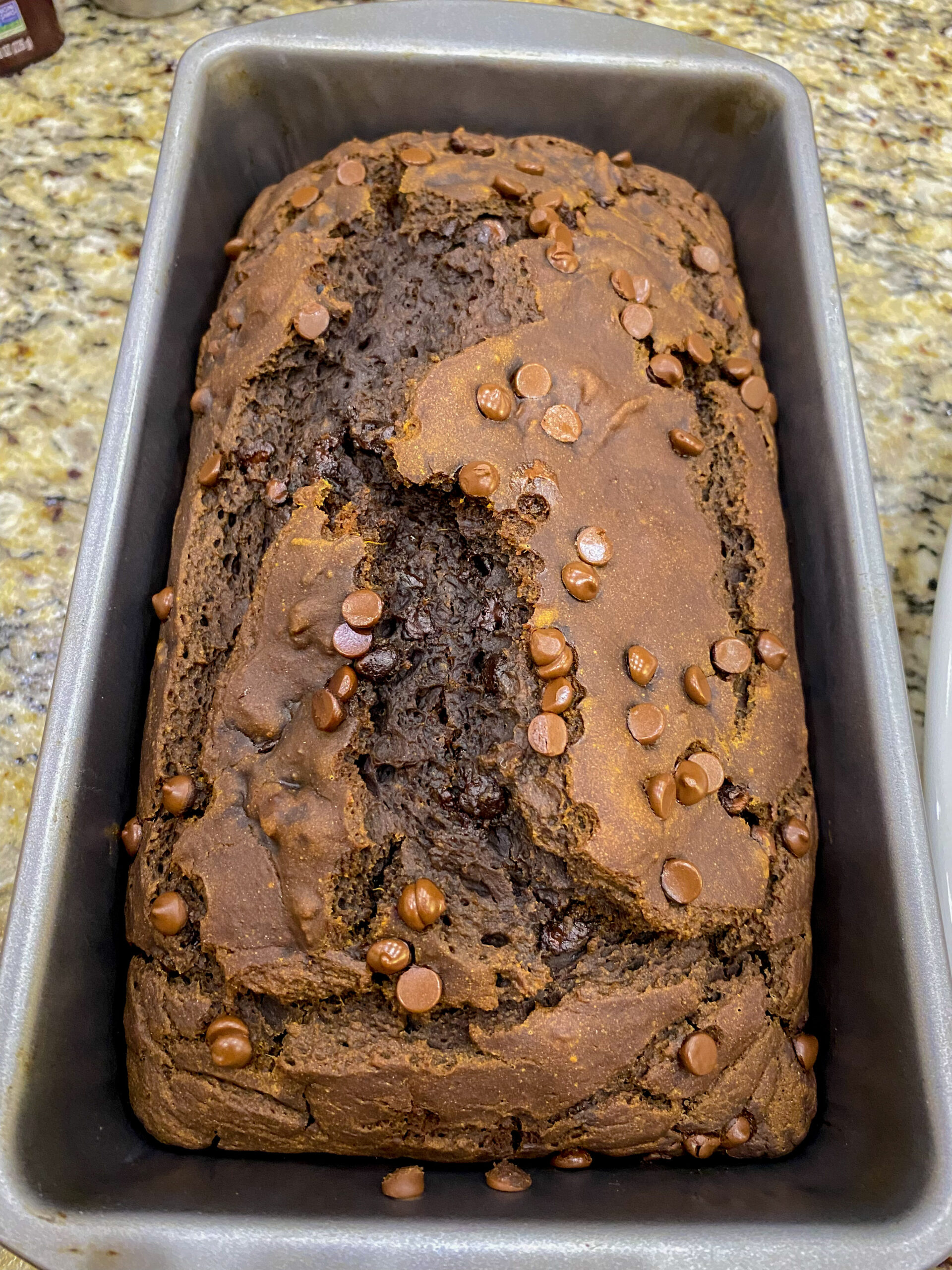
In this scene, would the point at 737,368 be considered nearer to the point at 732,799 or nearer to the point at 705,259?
the point at 705,259

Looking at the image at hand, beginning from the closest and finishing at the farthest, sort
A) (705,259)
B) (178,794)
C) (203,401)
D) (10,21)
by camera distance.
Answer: (178,794), (203,401), (705,259), (10,21)

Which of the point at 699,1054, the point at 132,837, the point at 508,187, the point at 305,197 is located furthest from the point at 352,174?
the point at 699,1054

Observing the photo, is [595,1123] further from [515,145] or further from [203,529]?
[515,145]

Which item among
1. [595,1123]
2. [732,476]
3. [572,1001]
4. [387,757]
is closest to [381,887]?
[387,757]

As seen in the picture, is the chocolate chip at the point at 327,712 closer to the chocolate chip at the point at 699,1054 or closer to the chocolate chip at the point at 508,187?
the chocolate chip at the point at 699,1054

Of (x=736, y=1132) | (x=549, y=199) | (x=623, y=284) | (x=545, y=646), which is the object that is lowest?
(x=736, y=1132)

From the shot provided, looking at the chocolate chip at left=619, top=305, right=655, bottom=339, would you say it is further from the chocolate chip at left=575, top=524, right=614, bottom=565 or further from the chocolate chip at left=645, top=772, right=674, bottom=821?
the chocolate chip at left=645, top=772, right=674, bottom=821
